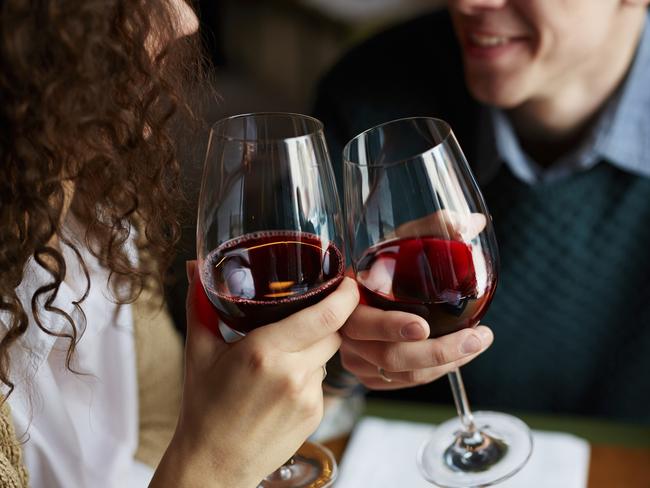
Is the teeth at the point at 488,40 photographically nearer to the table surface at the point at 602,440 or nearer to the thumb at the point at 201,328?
the table surface at the point at 602,440

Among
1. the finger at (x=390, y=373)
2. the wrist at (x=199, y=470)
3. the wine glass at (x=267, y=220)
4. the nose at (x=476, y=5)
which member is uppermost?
the wine glass at (x=267, y=220)

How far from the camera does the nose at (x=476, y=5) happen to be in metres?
1.46

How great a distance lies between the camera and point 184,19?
3.10 ft

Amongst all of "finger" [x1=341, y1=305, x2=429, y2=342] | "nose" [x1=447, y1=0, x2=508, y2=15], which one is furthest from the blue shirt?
"finger" [x1=341, y1=305, x2=429, y2=342]

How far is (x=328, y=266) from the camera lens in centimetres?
84

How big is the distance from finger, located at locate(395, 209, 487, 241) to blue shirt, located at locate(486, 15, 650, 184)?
818 millimetres

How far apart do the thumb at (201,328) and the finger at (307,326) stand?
0.08 metres

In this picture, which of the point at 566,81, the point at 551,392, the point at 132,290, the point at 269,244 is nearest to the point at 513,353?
the point at 551,392

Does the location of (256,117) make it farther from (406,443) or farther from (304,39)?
(304,39)

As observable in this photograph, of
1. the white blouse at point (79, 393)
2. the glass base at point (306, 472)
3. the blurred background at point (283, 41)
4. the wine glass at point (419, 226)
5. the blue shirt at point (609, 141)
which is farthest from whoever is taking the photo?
the blurred background at point (283, 41)

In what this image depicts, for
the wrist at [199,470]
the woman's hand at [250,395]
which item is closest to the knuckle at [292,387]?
the woman's hand at [250,395]

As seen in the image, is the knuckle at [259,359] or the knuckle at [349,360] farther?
the knuckle at [349,360]

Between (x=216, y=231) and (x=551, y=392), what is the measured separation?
1247mm

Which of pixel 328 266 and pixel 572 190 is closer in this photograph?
pixel 328 266
